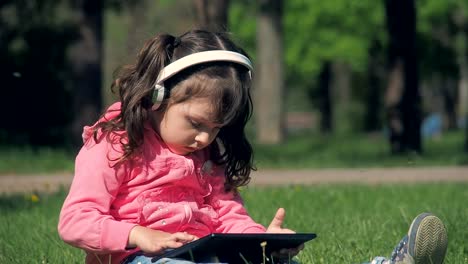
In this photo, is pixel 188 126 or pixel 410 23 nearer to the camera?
pixel 188 126

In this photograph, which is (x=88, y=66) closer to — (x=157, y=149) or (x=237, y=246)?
(x=157, y=149)

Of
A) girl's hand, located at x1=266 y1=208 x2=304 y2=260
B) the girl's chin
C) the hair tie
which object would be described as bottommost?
girl's hand, located at x1=266 y1=208 x2=304 y2=260

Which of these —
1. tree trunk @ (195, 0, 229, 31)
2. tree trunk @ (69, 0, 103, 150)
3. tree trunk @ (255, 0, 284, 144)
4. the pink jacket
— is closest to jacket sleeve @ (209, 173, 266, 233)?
the pink jacket

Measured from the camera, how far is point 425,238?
157 inches

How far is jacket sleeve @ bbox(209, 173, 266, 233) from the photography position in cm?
438

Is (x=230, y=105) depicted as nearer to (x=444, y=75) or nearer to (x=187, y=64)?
(x=187, y=64)

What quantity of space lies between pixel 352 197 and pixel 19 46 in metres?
14.7

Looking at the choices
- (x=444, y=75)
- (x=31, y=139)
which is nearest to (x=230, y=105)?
(x=31, y=139)

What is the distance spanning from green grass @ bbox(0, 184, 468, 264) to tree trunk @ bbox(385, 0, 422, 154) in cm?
709

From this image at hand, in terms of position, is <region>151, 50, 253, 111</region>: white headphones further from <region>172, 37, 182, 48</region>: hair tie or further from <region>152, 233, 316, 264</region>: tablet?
<region>152, 233, 316, 264</region>: tablet

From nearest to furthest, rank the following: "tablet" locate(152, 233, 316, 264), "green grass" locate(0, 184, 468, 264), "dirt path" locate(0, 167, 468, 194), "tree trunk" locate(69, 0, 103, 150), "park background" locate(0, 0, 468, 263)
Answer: "tablet" locate(152, 233, 316, 264) → "green grass" locate(0, 184, 468, 264) → "park background" locate(0, 0, 468, 263) → "dirt path" locate(0, 167, 468, 194) → "tree trunk" locate(69, 0, 103, 150)

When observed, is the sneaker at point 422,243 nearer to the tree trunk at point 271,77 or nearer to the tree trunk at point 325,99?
the tree trunk at point 271,77

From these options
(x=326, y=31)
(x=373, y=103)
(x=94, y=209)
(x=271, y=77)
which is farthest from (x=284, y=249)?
(x=373, y=103)

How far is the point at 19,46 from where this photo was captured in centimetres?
2252
